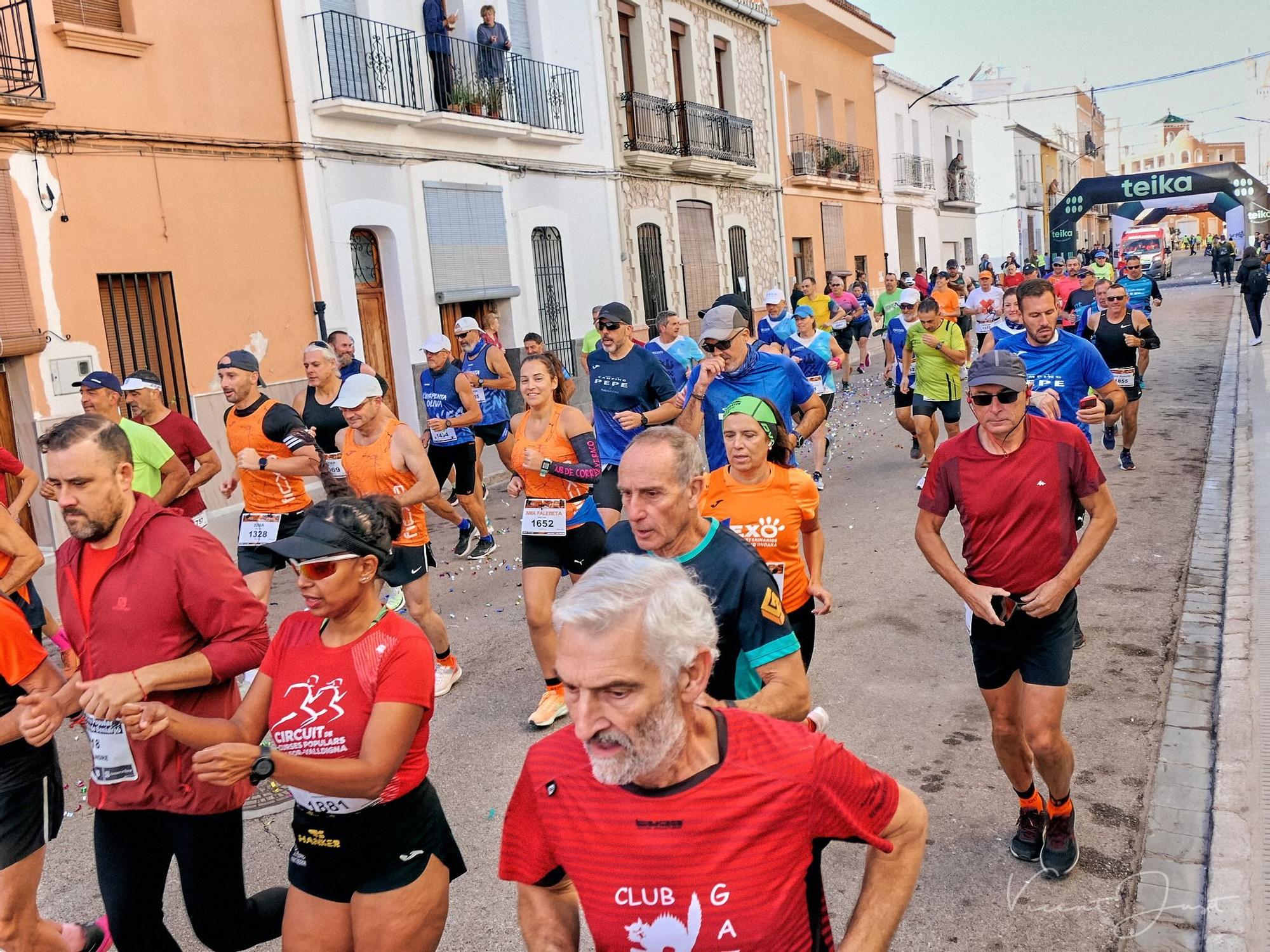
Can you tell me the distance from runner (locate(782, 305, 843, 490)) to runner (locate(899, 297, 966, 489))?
841 millimetres

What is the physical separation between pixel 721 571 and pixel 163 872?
1817 millimetres

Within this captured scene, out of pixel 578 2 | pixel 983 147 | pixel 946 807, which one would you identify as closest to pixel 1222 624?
pixel 946 807

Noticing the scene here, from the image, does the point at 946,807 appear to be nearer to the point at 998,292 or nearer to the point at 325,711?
the point at 325,711

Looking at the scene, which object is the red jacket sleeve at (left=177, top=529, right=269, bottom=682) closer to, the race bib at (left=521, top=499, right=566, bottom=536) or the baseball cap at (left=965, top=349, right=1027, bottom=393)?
the baseball cap at (left=965, top=349, right=1027, bottom=393)

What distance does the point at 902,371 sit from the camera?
1188 cm

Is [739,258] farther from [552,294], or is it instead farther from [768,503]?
[768,503]

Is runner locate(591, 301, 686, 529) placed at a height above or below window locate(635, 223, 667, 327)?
below

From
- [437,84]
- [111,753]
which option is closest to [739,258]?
[437,84]

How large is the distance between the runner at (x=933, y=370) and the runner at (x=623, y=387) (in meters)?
4.09

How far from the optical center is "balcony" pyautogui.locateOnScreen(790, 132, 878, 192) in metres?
28.4

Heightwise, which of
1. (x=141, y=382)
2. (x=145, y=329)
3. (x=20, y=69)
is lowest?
(x=141, y=382)

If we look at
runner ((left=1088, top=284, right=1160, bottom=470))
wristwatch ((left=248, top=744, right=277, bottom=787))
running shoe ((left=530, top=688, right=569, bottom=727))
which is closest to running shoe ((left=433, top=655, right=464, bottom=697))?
running shoe ((left=530, top=688, right=569, bottom=727))

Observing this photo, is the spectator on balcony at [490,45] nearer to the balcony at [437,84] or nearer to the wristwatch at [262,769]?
the balcony at [437,84]

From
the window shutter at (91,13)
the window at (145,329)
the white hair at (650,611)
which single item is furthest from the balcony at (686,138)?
the white hair at (650,611)
